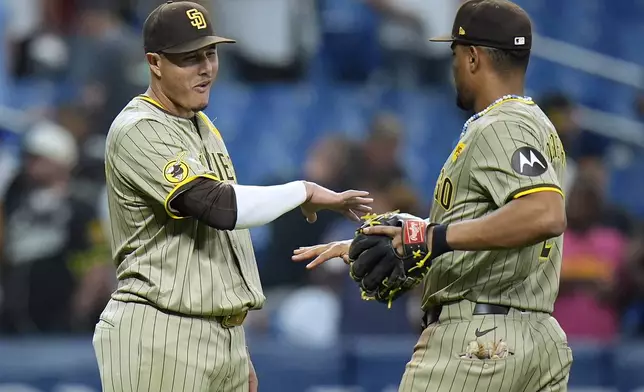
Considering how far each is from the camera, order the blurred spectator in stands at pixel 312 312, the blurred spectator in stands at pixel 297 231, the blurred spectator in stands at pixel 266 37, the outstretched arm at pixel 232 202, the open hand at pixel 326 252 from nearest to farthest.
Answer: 1. the outstretched arm at pixel 232 202
2. the open hand at pixel 326 252
3. the blurred spectator in stands at pixel 312 312
4. the blurred spectator in stands at pixel 297 231
5. the blurred spectator in stands at pixel 266 37

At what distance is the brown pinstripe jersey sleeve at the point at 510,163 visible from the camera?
3752mm

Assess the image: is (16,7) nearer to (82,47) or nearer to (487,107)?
(82,47)

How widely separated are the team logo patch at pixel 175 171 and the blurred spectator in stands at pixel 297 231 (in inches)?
174

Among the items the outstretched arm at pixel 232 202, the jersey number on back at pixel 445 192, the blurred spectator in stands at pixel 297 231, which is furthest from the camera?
the blurred spectator in stands at pixel 297 231

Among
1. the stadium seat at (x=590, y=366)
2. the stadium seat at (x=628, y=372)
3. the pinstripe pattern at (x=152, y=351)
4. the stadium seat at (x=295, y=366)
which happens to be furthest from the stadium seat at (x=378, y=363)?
the pinstripe pattern at (x=152, y=351)

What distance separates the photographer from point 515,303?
402 centimetres

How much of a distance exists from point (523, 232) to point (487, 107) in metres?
0.60

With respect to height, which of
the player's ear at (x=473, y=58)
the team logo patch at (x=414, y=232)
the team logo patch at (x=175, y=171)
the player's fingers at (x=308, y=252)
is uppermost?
the player's ear at (x=473, y=58)

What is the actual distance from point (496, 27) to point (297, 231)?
472cm

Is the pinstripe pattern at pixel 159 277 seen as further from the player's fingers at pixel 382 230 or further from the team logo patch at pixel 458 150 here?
the team logo patch at pixel 458 150

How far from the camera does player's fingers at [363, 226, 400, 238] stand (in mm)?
3949

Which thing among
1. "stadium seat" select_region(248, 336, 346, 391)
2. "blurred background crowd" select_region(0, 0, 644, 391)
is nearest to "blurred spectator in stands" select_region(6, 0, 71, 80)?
"blurred background crowd" select_region(0, 0, 644, 391)

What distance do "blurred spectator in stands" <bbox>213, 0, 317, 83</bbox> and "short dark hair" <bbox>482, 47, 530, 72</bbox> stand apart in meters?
5.66

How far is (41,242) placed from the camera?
27.8 feet
